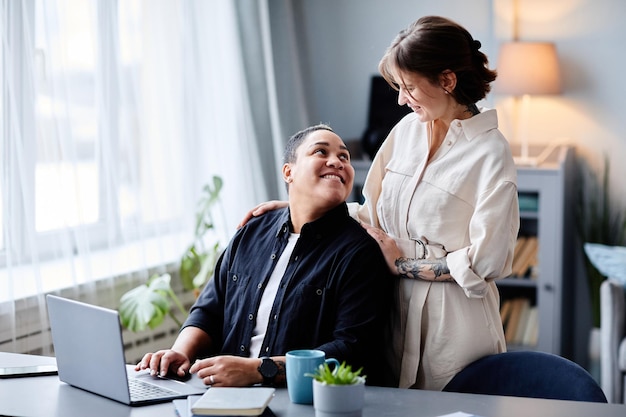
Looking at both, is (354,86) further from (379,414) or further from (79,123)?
(379,414)

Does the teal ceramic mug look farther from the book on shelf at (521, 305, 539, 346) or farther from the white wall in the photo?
the white wall

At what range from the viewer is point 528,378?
1.92 meters

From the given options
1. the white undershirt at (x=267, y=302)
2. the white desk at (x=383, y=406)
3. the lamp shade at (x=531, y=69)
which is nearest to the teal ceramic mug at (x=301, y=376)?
the white desk at (x=383, y=406)

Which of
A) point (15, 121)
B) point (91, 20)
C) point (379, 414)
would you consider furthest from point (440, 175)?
point (91, 20)

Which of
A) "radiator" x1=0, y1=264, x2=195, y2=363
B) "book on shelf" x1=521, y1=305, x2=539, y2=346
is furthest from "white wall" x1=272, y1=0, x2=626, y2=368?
"radiator" x1=0, y1=264, x2=195, y2=363

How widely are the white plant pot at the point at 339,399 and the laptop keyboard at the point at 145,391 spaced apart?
0.38 m

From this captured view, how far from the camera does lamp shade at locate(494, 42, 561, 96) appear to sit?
404 cm

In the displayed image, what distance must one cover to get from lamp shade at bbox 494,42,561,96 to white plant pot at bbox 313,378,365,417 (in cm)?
277

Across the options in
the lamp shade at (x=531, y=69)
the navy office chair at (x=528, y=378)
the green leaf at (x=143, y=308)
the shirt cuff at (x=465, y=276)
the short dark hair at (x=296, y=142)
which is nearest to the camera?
the navy office chair at (x=528, y=378)

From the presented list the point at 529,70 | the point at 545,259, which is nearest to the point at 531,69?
the point at 529,70

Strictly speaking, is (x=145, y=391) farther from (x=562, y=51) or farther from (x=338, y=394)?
(x=562, y=51)

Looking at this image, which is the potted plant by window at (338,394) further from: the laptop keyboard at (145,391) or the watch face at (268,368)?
the laptop keyboard at (145,391)

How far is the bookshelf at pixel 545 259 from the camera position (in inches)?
154

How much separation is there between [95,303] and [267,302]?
1321 mm
